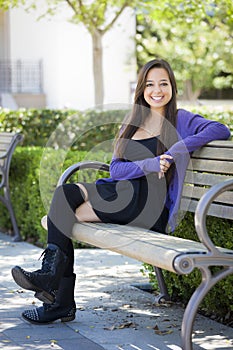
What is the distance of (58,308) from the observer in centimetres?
455

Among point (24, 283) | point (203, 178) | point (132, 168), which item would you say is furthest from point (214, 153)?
point (24, 283)

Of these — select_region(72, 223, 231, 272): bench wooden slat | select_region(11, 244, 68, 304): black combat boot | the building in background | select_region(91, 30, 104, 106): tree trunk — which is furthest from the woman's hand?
the building in background

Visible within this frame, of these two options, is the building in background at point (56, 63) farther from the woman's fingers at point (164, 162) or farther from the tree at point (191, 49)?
the woman's fingers at point (164, 162)

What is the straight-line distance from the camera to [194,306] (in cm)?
355

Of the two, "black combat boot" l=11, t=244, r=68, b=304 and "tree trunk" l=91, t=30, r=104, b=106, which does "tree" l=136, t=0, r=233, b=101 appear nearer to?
"tree trunk" l=91, t=30, r=104, b=106

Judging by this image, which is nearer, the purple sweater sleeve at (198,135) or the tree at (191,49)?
the purple sweater sleeve at (198,135)

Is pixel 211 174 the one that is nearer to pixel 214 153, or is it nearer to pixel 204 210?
pixel 214 153

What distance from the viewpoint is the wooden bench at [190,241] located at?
3.60 meters

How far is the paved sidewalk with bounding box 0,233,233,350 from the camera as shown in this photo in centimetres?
420

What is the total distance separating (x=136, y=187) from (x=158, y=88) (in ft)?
1.89

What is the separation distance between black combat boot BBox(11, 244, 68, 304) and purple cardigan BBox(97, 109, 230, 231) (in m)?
0.62

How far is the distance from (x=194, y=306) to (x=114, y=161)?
1.46 meters

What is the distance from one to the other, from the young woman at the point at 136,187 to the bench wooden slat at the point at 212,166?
0.08 m

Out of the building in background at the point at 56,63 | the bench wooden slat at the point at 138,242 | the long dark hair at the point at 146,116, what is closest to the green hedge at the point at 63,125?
the long dark hair at the point at 146,116
